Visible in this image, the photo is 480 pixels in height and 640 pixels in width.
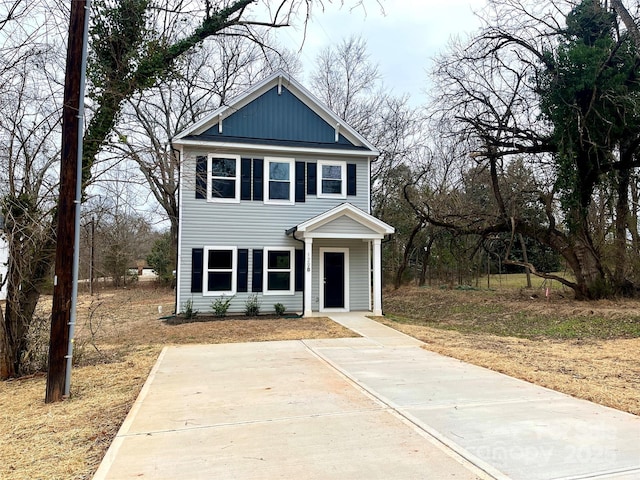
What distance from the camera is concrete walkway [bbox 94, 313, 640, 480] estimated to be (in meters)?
3.30

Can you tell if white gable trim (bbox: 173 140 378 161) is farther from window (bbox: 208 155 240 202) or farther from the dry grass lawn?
the dry grass lawn

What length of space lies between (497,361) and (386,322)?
520 cm

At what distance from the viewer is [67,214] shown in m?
5.74

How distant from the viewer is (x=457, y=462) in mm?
3396

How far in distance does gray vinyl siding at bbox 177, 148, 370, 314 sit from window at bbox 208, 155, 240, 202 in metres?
0.22

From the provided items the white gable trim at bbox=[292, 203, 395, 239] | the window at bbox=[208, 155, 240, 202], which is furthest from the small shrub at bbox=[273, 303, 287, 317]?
the window at bbox=[208, 155, 240, 202]

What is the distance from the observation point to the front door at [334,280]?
14.6 m

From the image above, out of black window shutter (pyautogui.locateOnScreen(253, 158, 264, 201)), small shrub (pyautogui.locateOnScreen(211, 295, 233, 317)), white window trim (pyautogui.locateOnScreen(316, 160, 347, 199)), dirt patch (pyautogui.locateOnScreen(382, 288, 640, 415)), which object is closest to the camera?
dirt patch (pyautogui.locateOnScreen(382, 288, 640, 415))

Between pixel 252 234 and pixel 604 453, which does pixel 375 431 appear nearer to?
pixel 604 453

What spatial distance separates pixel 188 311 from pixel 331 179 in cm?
614

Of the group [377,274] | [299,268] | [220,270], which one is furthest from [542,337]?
[220,270]

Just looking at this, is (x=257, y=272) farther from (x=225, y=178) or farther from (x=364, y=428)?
(x=364, y=428)

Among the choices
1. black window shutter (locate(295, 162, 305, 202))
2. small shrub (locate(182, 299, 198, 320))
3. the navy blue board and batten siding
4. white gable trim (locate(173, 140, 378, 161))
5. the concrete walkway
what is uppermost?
the navy blue board and batten siding

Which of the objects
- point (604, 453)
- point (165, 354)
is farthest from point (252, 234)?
point (604, 453)
